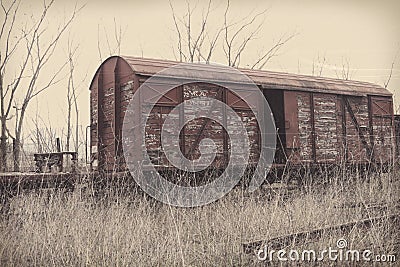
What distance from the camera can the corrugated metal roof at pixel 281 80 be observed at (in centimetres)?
793

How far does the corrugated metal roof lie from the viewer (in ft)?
26.0

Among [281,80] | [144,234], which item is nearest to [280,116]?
[281,80]

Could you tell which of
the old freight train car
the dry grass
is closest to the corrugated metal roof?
the old freight train car

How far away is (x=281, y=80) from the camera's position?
31.6 feet

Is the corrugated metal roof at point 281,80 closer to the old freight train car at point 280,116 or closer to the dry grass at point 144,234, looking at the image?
the old freight train car at point 280,116

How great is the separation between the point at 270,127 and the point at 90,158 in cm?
380

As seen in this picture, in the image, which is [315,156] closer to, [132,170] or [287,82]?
[287,82]

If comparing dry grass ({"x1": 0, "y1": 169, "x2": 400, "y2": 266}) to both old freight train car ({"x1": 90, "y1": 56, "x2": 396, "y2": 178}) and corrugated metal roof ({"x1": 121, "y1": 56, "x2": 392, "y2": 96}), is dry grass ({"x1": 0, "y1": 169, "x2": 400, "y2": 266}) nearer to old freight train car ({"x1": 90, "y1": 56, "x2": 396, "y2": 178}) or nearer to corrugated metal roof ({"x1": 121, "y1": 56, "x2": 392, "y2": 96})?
old freight train car ({"x1": 90, "y1": 56, "x2": 396, "y2": 178})

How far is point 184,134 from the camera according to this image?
790 cm

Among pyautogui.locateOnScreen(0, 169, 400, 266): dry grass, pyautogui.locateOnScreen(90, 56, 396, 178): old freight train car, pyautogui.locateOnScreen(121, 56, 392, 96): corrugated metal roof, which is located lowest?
pyautogui.locateOnScreen(0, 169, 400, 266): dry grass

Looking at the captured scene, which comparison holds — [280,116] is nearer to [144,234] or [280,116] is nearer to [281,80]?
[281,80]

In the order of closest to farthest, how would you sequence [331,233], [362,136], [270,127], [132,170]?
[331,233]
[132,170]
[270,127]
[362,136]

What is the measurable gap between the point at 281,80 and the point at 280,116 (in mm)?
Answer: 809

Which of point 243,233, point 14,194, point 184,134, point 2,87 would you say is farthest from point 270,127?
point 2,87
